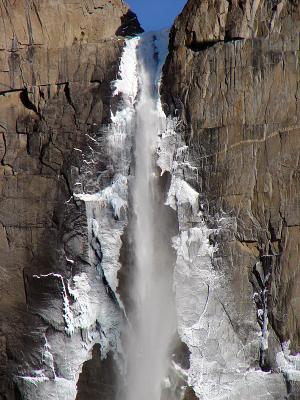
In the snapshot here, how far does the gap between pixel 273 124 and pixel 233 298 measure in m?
2.88

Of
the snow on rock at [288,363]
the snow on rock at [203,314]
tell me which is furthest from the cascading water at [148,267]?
the snow on rock at [288,363]

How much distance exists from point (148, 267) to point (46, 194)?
7.04 ft

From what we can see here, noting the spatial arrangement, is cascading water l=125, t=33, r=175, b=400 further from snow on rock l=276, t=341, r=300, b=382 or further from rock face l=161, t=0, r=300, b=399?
snow on rock l=276, t=341, r=300, b=382

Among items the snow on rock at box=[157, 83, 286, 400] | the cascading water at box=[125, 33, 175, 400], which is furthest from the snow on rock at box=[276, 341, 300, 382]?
the cascading water at box=[125, 33, 175, 400]

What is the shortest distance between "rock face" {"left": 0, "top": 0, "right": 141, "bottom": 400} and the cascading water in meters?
0.58

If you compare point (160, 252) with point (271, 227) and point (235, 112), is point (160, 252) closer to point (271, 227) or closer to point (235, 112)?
point (271, 227)

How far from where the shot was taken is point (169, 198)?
9609 millimetres

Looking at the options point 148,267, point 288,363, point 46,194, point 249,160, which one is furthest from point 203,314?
point 46,194

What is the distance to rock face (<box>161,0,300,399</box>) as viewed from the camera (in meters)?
9.14

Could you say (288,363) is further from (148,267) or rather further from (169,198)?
(169,198)

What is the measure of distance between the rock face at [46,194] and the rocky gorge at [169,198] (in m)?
0.02

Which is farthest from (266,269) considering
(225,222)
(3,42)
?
(3,42)

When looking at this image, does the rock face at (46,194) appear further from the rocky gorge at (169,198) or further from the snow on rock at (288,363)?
the snow on rock at (288,363)

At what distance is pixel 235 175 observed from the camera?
9352 millimetres
